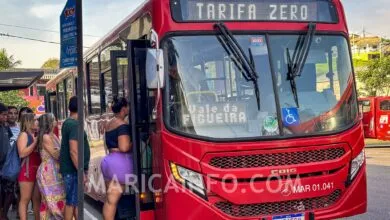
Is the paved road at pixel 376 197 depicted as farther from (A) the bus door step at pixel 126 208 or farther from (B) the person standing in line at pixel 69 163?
(A) the bus door step at pixel 126 208

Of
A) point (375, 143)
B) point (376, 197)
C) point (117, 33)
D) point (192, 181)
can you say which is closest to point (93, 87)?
point (117, 33)

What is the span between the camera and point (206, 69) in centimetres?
575

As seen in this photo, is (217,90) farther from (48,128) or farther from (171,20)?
(48,128)

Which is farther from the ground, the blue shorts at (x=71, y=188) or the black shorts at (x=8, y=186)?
the blue shorts at (x=71, y=188)

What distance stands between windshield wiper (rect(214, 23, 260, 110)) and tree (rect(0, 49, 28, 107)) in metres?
35.3

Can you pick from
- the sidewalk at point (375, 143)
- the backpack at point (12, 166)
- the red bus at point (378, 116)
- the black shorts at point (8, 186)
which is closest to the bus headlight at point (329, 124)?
the backpack at point (12, 166)

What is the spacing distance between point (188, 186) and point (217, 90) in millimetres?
1063

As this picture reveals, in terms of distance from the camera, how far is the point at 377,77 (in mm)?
38094

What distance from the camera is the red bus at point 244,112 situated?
5.61 meters

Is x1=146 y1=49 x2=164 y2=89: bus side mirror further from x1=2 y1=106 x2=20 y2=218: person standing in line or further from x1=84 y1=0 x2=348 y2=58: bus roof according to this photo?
x1=2 y1=106 x2=20 y2=218: person standing in line

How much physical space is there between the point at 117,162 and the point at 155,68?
1.42m

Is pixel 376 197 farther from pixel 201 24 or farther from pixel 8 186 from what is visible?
pixel 8 186

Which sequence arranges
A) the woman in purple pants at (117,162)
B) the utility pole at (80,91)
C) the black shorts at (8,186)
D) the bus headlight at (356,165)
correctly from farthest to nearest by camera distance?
the black shorts at (8,186)
the woman in purple pants at (117,162)
the bus headlight at (356,165)
the utility pole at (80,91)

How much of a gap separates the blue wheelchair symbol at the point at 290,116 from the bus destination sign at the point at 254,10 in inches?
41.7
